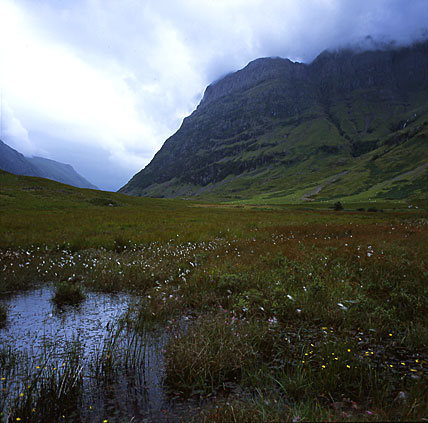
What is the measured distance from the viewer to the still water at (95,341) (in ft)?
11.7

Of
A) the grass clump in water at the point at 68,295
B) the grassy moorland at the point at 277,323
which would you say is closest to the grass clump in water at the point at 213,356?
the grassy moorland at the point at 277,323

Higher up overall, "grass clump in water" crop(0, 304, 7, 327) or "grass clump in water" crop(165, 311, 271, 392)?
"grass clump in water" crop(165, 311, 271, 392)

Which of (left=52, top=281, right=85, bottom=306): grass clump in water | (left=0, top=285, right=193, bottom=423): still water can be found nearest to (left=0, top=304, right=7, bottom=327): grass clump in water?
(left=0, top=285, right=193, bottom=423): still water

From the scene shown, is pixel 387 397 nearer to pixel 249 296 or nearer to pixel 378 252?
pixel 249 296

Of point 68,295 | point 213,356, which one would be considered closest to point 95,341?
point 213,356

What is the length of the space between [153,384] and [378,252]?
10.5 meters

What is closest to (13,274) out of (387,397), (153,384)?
(153,384)

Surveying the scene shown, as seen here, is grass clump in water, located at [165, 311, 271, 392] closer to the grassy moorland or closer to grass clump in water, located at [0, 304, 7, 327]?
the grassy moorland

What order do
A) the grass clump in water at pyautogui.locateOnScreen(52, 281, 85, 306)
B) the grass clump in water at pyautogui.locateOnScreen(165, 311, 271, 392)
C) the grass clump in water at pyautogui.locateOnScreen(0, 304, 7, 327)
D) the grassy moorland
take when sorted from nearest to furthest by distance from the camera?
the grassy moorland → the grass clump in water at pyautogui.locateOnScreen(165, 311, 271, 392) → the grass clump in water at pyautogui.locateOnScreen(0, 304, 7, 327) → the grass clump in water at pyautogui.locateOnScreen(52, 281, 85, 306)

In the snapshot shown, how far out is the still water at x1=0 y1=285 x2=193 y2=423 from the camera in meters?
3.55

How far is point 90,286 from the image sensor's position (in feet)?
27.7

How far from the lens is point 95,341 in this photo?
17.0 ft

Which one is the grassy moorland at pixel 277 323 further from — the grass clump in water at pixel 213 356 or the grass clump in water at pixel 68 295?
the grass clump in water at pixel 68 295

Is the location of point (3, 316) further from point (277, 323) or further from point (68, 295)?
point (277, 323)
